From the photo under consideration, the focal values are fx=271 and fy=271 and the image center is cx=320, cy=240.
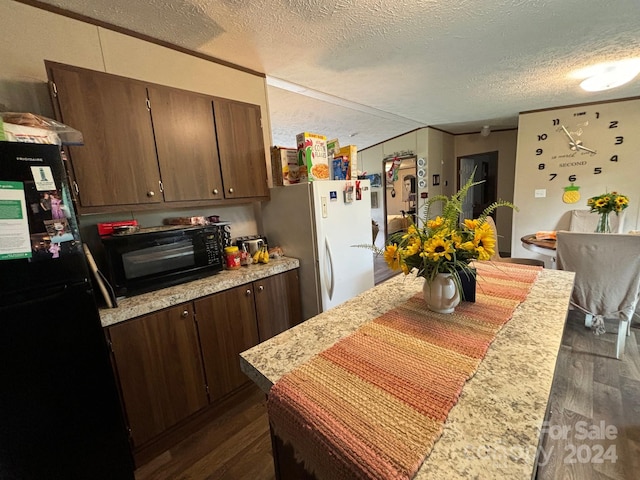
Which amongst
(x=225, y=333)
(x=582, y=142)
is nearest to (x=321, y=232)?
(x=225, y=333)

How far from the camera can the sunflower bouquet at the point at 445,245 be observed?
968 mm

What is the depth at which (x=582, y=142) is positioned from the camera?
385 cm

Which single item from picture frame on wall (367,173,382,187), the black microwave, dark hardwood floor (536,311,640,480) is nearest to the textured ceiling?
the black microwave

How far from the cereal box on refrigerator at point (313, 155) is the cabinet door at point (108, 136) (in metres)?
1.03

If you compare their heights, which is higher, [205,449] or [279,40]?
[279,40]

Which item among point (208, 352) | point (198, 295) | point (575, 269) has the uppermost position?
point (198, 295)

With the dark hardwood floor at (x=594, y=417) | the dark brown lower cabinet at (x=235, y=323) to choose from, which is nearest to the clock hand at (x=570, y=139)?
the dark hardwood floor at (x=594, y=417)

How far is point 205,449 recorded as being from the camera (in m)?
1.58

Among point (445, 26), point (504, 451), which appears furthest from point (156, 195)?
point (445, 26)

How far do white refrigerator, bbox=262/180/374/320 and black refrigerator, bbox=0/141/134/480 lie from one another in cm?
132

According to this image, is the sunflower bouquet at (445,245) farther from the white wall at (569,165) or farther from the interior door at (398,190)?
the interior door at (398,190)

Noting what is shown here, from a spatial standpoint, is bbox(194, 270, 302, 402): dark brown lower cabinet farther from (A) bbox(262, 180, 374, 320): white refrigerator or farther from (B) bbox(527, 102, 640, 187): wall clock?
(B) bbox(527, 102, 640, 187): wall clock

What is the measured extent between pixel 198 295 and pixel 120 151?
913mm

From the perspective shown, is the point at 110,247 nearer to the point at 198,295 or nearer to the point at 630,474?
the point at 198,295
